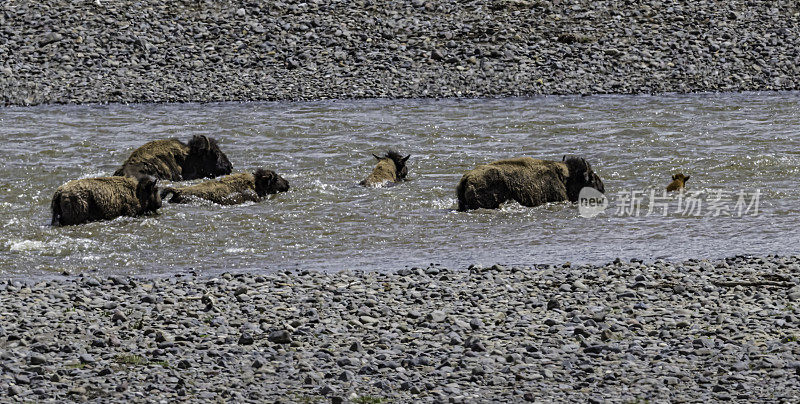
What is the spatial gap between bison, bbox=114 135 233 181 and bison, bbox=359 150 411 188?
2734mm

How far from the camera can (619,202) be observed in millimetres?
15492

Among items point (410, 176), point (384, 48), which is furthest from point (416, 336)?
point (384, 48)

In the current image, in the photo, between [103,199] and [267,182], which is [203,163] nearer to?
[267,182]

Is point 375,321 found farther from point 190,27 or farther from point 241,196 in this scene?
point 190,27

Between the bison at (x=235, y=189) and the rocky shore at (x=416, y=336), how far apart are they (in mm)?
4516

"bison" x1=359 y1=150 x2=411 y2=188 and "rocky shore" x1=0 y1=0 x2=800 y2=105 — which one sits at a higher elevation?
"rocky shore" x1=0 y1=0 x2=800 y2=105

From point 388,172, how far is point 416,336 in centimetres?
865

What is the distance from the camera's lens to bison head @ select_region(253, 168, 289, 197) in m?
16.0

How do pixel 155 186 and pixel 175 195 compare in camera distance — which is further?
pixel 175 195

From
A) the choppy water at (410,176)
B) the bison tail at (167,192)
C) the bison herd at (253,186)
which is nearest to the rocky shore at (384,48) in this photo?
the choppy water at (410,176)

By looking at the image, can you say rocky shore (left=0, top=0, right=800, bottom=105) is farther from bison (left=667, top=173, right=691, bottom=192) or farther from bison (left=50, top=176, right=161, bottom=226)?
bison (left=50, top=176, right=161, bottom=226)

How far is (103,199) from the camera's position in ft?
47.1

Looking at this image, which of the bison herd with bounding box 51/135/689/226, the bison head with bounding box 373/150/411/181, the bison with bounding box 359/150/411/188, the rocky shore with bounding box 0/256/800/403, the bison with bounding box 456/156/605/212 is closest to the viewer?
the rocky shore with bounding box 0/256/800/403

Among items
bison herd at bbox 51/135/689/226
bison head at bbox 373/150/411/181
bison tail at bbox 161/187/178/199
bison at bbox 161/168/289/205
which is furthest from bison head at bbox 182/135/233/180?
bison head at bbox 373/150/411/181
